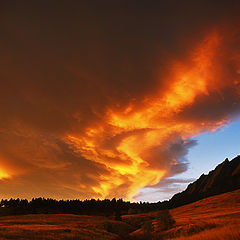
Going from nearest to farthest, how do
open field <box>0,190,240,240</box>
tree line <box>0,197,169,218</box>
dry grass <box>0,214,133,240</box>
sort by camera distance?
open field <box>0,190,240,240</box>
dry grass <box>0,214,133,240</box>
tree line <box>0,197,169,218</box>

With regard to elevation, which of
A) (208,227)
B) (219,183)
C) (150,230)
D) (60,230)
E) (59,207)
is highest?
(219,183)

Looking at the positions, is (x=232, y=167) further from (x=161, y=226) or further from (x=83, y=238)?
(x=83, y=238)

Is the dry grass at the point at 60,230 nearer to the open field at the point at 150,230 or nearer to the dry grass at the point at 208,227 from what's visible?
the open field at the point at 150,230

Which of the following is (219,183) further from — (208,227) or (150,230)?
(208,227)

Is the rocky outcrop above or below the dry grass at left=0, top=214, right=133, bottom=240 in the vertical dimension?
above

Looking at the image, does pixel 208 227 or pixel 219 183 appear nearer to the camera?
pixel 208 227

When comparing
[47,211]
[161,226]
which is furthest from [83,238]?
[47,211]

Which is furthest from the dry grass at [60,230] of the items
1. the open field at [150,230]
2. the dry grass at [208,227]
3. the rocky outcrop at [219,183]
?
the rocky outcrop at [219,183]

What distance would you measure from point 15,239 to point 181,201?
159 m

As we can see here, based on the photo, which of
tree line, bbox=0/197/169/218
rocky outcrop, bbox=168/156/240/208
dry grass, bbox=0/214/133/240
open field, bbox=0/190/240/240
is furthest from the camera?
rocky outcrop, bbox=168/156/240/208

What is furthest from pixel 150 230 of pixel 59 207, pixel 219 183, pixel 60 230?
pixel 219 183

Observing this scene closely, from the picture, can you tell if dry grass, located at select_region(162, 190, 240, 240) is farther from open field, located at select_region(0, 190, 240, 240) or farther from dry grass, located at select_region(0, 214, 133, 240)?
dry grass, located at select_region(0, 214, 133, 240)

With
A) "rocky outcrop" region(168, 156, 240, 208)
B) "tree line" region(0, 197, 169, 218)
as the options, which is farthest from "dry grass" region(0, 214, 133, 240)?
"rocky outcrop" region(168, 156, 240, 208)

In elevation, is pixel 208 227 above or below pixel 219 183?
below
